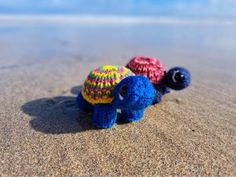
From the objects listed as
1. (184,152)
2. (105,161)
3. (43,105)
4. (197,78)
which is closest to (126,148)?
(105,161)

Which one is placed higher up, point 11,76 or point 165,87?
point 165,87

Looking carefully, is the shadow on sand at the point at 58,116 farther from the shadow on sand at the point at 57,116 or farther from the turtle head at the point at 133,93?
the turtle head at the point at 133,93

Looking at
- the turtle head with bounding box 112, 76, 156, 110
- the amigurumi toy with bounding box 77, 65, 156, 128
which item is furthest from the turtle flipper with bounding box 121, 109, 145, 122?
the turtle head with bounding box 112, 76, 156, 110

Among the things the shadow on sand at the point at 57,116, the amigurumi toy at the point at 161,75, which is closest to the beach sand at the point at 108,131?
the shadow on sand at the point at 57,116

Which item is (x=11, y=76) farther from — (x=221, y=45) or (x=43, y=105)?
(x=221, y=45)

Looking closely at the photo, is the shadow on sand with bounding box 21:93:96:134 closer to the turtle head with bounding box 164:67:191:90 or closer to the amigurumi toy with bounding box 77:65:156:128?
the amigurumi toy with bounding box 77:65:156:128

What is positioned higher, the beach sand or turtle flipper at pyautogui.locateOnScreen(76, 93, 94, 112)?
turtle flipper at pyautogui.locateOnScreen(76, 93, 94, 112)
